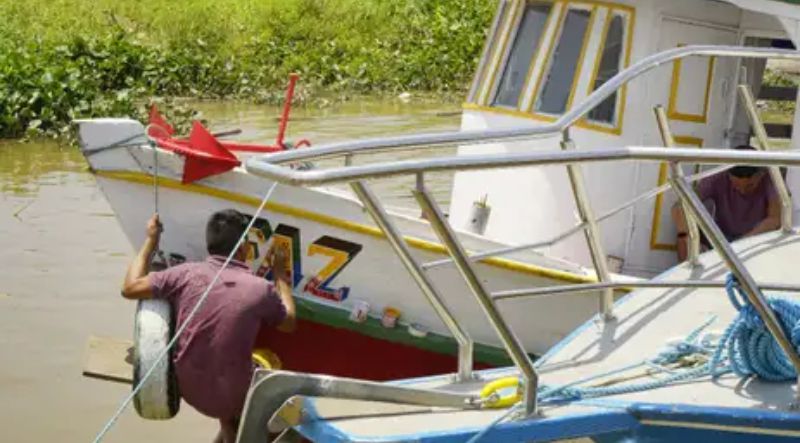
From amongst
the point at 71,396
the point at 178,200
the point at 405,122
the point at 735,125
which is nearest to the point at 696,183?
the point at 735,125

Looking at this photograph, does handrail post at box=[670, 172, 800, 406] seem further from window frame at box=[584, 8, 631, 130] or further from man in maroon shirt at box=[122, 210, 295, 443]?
window frame at box=[584, 8, 631, 130]

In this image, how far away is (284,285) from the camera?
6.32 metres

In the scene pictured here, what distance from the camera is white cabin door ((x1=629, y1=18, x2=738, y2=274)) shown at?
7.41m

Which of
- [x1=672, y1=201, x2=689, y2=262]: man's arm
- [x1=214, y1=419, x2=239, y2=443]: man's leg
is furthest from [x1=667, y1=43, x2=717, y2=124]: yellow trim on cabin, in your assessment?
[x1=214, y1=419, x2=239, y2=443]: man's leg

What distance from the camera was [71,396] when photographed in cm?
828

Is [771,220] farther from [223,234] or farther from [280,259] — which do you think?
[223,234]

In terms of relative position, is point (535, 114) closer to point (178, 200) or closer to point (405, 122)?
point (178, 200)

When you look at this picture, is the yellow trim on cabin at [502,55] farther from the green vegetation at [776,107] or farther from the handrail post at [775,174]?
the green vegetation at [776,107]

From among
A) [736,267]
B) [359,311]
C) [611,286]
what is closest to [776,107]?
[359,311]

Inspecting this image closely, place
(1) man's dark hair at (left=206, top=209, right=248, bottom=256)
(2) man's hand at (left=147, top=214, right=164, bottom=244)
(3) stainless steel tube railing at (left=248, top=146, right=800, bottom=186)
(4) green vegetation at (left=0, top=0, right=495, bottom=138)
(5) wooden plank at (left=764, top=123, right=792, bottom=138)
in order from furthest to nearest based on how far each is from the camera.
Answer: (4) green vegetation at (left=0, top=0, right=495, bottom=138), (5) wooden plank at (left=764, top=123, right=792, bottom=138), (2) man's hand at (left=147, top=214, right=164, bottom=244), (1) man's dark hair at (left=206, top=209, right=248, bottom=256), (3) stainless steel tube railing at (left=248, top=146, right=800, bottom=186)

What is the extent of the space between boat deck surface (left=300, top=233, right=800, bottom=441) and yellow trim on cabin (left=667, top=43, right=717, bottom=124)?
1.63 metres

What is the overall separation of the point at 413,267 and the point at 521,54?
12.9 ft

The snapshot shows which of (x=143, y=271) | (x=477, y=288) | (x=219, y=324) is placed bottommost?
(x=219, y=324)

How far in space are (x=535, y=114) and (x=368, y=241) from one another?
4.65ft
